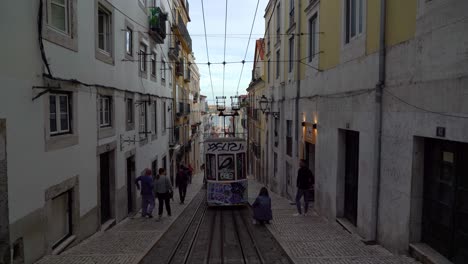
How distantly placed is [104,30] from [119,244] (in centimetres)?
608

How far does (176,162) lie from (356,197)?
18.5 m

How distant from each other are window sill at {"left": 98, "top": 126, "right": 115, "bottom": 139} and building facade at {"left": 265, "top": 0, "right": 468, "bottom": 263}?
6.10 m

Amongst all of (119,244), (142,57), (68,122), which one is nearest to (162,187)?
(119,244)

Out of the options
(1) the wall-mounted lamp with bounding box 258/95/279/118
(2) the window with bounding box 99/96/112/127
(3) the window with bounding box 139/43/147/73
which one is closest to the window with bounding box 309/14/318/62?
(3) the window with bounding box 139/43/147/73

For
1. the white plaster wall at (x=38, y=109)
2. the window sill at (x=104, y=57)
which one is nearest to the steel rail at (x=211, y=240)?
the white plaster wall at (x=38, y=109)

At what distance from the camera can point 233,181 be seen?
14914mm

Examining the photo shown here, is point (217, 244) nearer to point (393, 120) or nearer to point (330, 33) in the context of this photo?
point (393, 120)

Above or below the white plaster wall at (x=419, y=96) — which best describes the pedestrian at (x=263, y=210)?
below

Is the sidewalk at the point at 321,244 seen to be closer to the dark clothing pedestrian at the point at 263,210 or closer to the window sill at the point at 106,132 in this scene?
the dark clothing pedestrian at the point at 263,210

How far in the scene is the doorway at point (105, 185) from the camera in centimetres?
1140

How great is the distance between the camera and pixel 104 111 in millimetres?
11453

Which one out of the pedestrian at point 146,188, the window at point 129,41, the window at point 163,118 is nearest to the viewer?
the pedestrian at point 146,188

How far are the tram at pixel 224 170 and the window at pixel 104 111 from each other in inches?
160

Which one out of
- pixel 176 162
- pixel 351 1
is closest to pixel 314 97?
pixel 351 1
